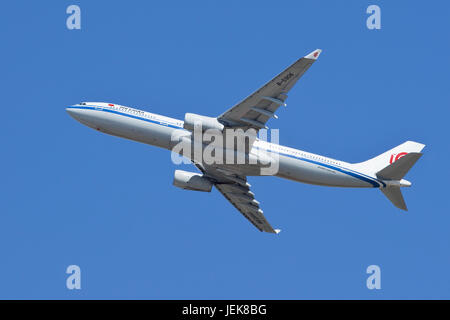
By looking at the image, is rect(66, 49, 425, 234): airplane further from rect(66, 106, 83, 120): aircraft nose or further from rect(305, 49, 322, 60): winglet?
rect(305, 49, 322, 60): winglet

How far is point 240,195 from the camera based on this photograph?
64.6m

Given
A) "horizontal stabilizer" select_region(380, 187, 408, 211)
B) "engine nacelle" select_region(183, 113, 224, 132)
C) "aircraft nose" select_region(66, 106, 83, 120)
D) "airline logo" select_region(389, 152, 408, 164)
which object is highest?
"aircraft nose" select_region(66, 106, 83, 120)

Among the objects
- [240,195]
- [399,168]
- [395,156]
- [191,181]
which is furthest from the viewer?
[240,195]

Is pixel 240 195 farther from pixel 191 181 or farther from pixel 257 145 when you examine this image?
pixel 257 145

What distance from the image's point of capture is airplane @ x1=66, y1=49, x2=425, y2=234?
55750 mm

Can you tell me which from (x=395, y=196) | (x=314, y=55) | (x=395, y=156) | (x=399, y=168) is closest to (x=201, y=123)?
(x=314, y=55)

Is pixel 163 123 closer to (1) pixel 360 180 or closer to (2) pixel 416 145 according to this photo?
(1) pixel 360 180

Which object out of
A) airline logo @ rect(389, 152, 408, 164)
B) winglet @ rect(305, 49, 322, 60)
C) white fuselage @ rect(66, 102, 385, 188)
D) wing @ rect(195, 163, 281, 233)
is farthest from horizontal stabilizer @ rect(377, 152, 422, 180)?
winglet @ rect(305, 49, 322, 60)

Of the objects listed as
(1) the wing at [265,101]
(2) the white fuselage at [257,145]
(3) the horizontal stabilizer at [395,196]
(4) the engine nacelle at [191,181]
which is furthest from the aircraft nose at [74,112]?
(3) the horizontal stabilizer at [395,196]

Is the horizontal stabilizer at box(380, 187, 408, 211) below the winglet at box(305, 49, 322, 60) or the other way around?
below

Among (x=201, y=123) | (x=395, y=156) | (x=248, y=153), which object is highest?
(x=201, y=123)

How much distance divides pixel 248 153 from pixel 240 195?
26.0ft

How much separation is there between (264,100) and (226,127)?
4.01 meters

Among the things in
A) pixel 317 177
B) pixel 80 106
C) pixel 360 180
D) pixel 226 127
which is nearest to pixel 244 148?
pixel 226 127
